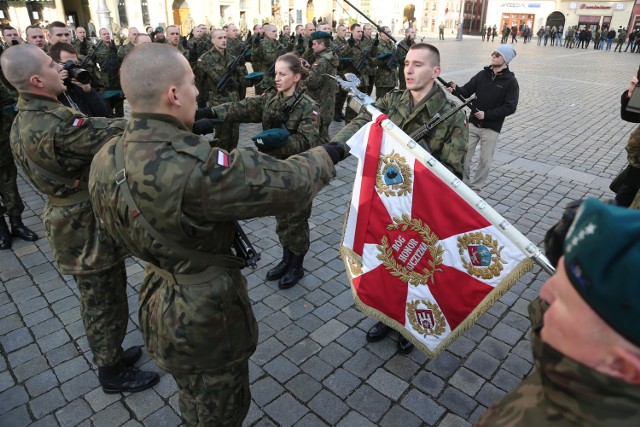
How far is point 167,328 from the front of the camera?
2107mm

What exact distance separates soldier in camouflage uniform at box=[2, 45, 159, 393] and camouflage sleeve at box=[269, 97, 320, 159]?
5.11ft

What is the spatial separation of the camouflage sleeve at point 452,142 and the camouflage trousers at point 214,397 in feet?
7.29

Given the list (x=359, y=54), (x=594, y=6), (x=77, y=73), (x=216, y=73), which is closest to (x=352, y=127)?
(x=77, y=73)

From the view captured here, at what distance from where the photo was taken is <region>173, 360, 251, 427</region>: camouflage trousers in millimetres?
2186

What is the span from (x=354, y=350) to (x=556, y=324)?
268 centimetres

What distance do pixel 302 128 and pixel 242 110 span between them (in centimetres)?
59

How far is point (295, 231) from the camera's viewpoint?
14.0ft

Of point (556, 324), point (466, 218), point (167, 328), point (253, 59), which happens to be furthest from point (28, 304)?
point (253, 59)

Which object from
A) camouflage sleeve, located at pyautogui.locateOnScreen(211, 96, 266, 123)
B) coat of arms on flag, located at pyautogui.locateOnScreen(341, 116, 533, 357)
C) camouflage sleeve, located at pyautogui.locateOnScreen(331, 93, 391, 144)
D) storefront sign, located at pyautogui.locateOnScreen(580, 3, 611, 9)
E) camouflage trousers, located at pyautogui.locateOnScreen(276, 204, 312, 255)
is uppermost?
storefront sign, located at pyautogui.locateOnScreen(580, 3, 611, 9)

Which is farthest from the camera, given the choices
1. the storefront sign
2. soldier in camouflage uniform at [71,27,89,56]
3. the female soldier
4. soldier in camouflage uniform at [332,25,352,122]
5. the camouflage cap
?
the storefront sign

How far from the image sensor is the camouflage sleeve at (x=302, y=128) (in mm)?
3934

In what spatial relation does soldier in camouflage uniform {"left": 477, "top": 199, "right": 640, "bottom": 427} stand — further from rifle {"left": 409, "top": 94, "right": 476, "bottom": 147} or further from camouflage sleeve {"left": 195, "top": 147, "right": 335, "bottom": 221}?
rifle {"left": 409, "top": 94, "right": 476, "bottom": 147}

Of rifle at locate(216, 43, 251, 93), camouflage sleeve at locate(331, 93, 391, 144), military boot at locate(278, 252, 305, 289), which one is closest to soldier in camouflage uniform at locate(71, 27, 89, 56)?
rifle at locate(216, 43, 251, 93)

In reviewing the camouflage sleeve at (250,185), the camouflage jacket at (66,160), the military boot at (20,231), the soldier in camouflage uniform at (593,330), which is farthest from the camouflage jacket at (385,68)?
the soldier in camouflage uniform at (593,330)
